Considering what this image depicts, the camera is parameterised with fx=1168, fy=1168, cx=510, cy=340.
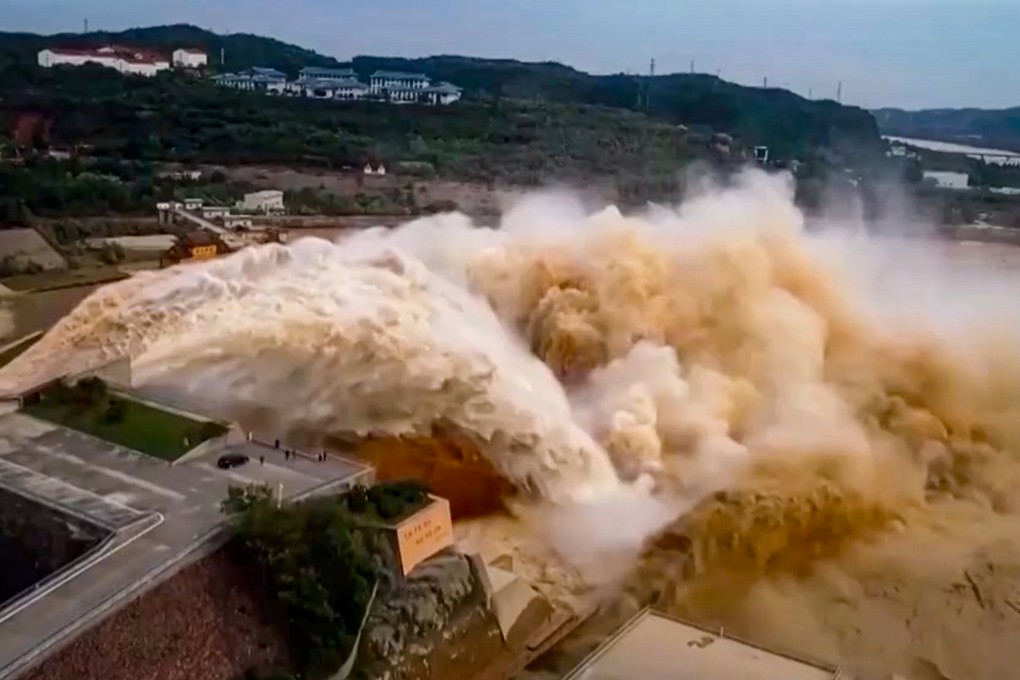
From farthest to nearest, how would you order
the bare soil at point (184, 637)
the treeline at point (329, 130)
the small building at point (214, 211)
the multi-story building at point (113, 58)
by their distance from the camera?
the multi-story building at point (113, 58) → the treeline at point (329, 130) → the small building at point (214, 211) → the bare soil at point (184, 637)

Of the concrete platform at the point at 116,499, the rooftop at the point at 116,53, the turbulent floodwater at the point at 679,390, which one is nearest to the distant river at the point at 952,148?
the turbulent floodwater at the point at 679,390

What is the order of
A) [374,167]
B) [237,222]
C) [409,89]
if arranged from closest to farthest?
1. [237,222]
2. [374,167]
3. [409,89]

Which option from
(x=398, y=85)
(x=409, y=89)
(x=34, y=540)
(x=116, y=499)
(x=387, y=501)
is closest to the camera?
(x=34, y=540)

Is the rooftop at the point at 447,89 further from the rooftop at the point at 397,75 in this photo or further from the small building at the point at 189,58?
the small building at the point at 189,58

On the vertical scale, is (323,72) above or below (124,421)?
above

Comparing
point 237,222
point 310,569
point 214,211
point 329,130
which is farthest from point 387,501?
point 329,130

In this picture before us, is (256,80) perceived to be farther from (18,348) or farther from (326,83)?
(18,348)

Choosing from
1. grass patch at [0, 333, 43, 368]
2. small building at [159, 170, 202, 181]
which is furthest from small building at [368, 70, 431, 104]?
grass patch at [0, 333, 43, 368]
